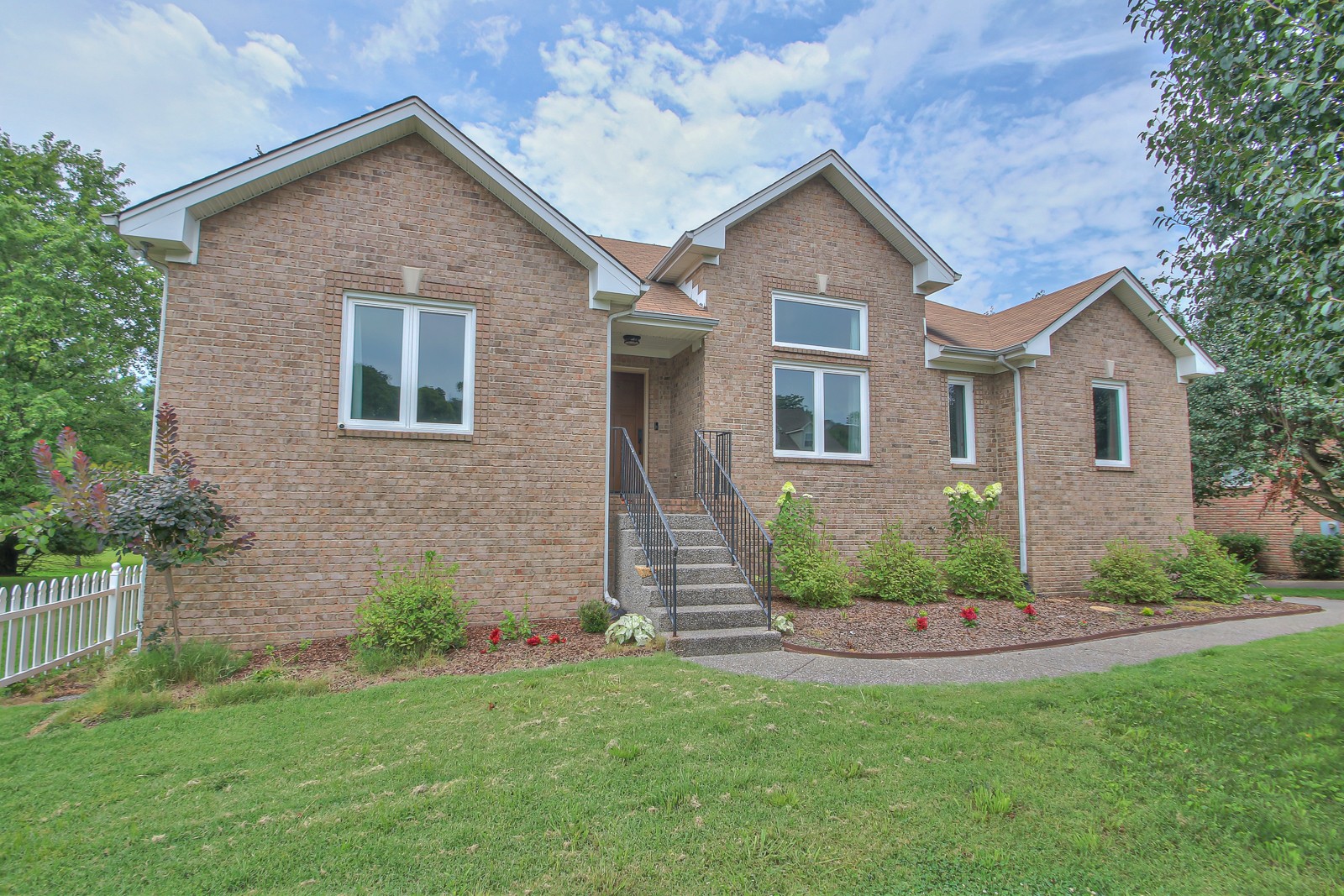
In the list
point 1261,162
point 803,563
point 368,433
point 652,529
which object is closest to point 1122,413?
point 803,563

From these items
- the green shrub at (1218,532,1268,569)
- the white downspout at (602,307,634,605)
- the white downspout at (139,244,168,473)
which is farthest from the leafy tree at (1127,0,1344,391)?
the green shrub at (1218,532,1268,569)

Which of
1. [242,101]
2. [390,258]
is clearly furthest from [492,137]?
[390,258]

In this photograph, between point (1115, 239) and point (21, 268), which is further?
point (1115, 239)

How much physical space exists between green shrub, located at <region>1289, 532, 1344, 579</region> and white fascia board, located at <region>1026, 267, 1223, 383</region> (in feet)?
26.0

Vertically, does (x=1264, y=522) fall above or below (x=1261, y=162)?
below

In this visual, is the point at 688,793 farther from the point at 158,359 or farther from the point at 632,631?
the point at 158,359

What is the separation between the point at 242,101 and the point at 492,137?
4.12 m

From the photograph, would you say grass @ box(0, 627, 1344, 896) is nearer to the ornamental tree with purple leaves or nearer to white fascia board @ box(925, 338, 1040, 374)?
the ornamental tree with purple leaves

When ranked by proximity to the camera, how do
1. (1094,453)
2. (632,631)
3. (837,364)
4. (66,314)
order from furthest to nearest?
(66,314), (1094,453), (837,364), (632,631)

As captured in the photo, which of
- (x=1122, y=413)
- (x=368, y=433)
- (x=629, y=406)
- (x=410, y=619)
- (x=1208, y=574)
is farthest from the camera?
(x=1122, y=413)

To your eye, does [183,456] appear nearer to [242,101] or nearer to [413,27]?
[413,27]

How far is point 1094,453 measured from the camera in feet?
38.4

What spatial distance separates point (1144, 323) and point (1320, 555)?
996cm

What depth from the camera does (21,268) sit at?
13.5 meters
